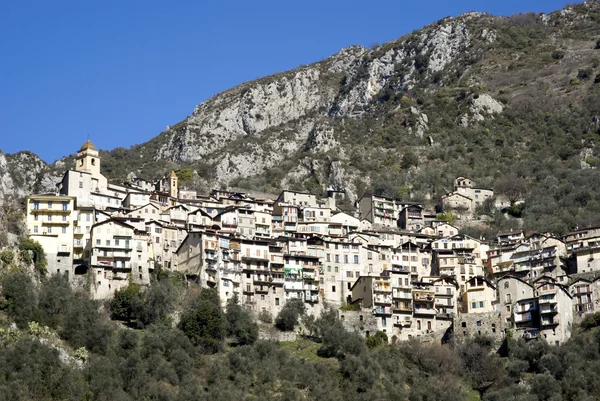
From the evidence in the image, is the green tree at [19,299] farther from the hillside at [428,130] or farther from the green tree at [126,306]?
the hillside at [428,130]

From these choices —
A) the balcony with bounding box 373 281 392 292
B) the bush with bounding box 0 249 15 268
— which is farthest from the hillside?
the bush with bounding box 0 249 15 268

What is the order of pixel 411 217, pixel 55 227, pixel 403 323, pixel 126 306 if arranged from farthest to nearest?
pixel 411 217 < pixel 403 323 < pixel 55 227 < pixel 126 306

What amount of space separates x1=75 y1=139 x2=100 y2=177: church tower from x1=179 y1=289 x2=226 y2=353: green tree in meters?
28.2

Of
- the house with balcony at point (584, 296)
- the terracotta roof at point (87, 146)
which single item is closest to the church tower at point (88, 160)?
the terracotta roof at point (87, 146)

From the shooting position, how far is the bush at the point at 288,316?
92.1 metres

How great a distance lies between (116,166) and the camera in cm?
15562

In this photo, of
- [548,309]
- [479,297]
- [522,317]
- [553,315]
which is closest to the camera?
[553,315]

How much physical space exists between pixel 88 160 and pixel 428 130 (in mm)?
64984

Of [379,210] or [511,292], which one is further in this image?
[379,210]

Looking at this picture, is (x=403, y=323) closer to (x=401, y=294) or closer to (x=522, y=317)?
(x=401, y=294)

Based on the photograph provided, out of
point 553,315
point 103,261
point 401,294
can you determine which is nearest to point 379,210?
point 401,294

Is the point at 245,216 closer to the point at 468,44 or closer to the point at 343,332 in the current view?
the point at 343,332

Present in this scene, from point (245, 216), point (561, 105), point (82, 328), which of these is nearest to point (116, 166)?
point (245, 216)

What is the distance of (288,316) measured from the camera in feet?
303
